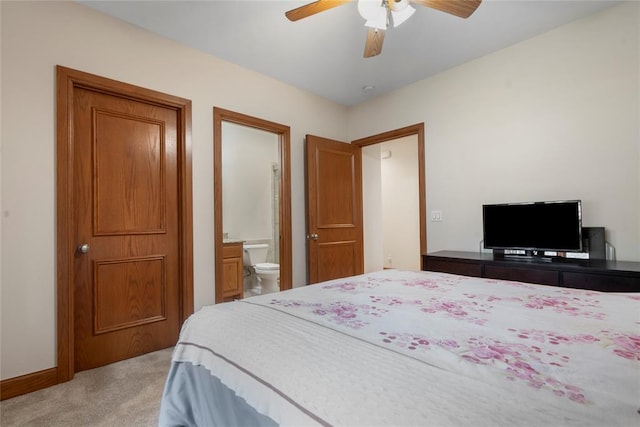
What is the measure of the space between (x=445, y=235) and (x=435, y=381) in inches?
110

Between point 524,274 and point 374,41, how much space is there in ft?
6.56

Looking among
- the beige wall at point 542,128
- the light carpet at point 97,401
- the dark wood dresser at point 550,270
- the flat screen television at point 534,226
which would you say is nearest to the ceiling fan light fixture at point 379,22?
the beige wall at point 542,128

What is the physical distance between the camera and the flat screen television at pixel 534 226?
2.31 m

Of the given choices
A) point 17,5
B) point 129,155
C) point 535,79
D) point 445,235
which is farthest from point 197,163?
point 535,79

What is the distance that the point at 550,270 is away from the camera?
2.18 metres

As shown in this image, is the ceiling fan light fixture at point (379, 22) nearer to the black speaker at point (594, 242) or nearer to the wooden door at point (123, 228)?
the wooden door at point (123, 228)

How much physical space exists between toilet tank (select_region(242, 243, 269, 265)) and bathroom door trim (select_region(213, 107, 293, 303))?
122 centimetres

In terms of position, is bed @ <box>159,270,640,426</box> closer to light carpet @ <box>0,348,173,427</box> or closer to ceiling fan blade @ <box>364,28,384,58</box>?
light carpet @ <box>0,348,173,427</box>

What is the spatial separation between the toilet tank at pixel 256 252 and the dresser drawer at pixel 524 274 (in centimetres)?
308

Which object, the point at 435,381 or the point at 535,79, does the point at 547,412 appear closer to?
the point at 435,381

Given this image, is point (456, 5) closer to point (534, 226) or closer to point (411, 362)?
point (534, 226)

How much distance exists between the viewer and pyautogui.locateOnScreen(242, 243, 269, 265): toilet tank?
446 cm

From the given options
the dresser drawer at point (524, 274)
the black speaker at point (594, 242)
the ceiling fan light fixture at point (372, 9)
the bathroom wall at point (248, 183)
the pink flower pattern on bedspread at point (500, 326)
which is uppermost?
the ceiling fan light fixture at point (372, 9)

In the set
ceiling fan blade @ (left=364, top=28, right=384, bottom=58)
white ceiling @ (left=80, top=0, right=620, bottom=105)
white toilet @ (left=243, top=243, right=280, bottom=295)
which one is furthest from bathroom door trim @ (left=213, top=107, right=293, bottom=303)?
ceiling fan blade @ (left=364, top=28, right=384, bottom=58)
